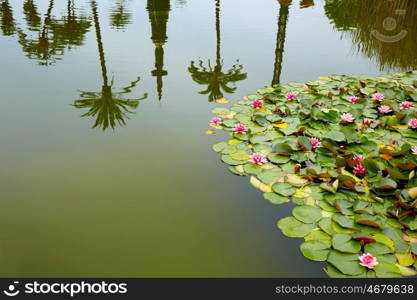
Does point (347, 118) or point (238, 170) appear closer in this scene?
point (238, 170)

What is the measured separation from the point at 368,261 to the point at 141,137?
94.1 inches

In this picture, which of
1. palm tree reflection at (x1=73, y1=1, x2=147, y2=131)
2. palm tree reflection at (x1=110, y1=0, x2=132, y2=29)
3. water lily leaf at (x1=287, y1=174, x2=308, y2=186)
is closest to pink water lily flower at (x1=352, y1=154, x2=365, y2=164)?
water lily leaf at (x1=287, y1=174, x2=308, y2=186)

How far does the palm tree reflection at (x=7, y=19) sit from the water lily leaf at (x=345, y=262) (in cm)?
716

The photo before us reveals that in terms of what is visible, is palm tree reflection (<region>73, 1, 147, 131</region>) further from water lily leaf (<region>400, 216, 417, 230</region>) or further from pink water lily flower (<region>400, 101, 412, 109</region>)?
pink water lily flower (<region>400, 101, 412, 109</region>)

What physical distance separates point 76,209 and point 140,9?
8.44 meters

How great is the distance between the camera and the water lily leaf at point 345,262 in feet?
6.47

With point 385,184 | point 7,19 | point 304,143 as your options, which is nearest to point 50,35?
point 7,19

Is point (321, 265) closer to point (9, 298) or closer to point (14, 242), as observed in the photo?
point (9, 298)

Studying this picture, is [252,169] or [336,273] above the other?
[252,169]

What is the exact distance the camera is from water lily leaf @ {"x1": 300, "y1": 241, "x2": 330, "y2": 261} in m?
2.09

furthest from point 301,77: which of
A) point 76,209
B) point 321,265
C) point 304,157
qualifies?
point 76,209

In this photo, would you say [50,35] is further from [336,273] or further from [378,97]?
[336,273]

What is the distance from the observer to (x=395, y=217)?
239cm

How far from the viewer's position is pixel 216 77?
4.98 meters
